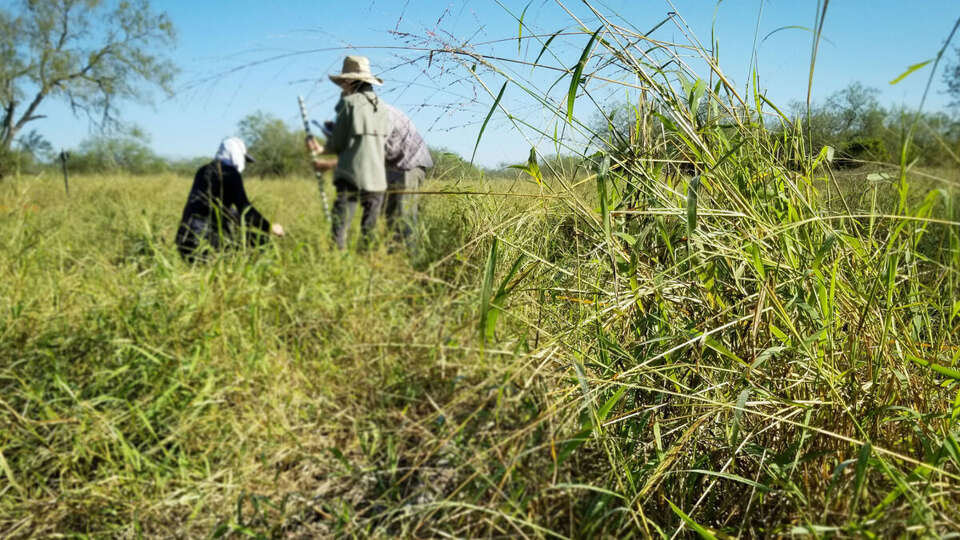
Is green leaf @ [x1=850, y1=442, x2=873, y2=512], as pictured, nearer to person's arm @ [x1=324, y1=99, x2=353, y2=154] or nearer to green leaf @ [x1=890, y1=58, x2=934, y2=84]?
green leaf @ [x1=890, y1=58, x2=934, y2=84]

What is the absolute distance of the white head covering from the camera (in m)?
4.73

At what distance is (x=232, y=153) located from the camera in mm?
4801

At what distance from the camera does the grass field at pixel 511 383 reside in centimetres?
80

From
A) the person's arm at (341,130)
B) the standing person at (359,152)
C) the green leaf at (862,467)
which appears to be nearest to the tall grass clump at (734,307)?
the green leaf at (862,467)

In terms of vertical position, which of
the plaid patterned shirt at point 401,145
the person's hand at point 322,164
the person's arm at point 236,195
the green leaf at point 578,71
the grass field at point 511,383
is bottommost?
the grass field at point 511,383

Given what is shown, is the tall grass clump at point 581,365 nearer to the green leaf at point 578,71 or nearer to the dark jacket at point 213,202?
the green leaf at point 578,71

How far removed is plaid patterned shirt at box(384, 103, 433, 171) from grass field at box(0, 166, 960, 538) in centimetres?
123

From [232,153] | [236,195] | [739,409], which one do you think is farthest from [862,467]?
[232,153]

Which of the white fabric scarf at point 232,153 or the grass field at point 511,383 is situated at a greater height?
the white fabric scarf at point 232,153

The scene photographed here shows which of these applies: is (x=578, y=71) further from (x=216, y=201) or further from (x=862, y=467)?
(x=216, y=201)

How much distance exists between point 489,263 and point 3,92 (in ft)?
58.6

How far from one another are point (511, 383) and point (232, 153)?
3.94 meters

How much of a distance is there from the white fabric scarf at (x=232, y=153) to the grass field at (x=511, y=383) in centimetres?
105

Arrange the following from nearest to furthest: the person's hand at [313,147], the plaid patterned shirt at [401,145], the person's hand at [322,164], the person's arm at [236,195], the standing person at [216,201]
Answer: the standing person at [216,201]
the person's arm at [236,195]
the plaid patterned shirt at [401,145]
the person's hand at [322,164]
the person's hand at [313,147]
